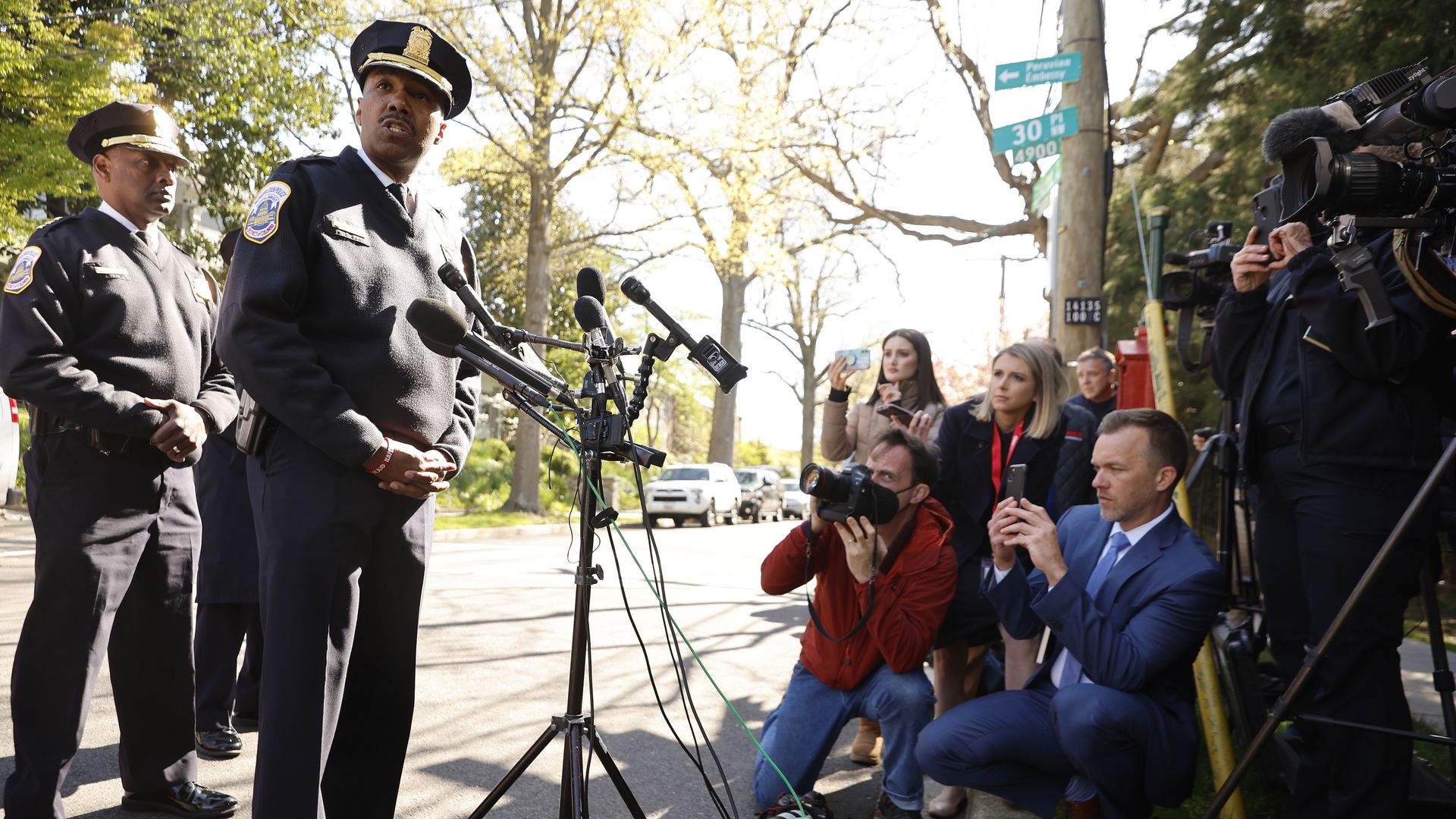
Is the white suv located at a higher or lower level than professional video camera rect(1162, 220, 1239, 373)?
lower

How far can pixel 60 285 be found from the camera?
10.1 feet

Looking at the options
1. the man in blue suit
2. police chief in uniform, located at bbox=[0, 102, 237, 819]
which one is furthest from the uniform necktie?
the man in blue suit

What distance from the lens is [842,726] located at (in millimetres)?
3693

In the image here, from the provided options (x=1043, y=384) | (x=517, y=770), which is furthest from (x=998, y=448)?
(x=517, y=770)

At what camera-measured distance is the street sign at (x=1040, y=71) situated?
20.7 feet

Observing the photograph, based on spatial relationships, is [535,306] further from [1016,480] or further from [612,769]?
[612,769]

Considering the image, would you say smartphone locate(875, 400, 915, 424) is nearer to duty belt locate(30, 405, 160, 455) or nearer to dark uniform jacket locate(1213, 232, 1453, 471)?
dark uniform jacket locate(1213, 232, 1453, 471)

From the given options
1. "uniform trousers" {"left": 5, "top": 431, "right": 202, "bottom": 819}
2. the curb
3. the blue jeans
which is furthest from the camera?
the curb

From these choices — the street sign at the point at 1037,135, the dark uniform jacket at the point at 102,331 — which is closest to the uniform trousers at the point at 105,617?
the dark uniform jacket at the point at 102,331

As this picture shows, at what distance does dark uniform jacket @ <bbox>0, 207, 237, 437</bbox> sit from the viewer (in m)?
2.98

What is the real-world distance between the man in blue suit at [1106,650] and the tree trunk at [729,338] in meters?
19.8

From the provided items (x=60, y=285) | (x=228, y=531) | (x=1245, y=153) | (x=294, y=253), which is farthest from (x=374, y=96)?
(x=1245, y=153)

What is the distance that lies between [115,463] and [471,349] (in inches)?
62.6

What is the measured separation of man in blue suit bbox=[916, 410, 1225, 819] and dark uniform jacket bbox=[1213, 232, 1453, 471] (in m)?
0.42
